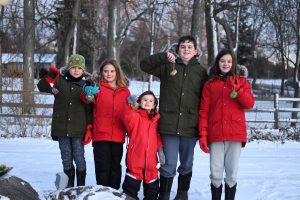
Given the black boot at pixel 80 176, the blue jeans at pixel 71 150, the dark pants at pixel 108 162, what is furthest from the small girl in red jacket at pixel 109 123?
the black boot at pixel 80 176

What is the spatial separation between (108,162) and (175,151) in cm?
80

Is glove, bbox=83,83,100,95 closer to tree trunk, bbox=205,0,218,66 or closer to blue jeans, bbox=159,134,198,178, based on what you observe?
blue jeans, bbox=159,134,198,178

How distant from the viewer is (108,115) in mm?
4801

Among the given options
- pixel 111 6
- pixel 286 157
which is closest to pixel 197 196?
pixel 286 157

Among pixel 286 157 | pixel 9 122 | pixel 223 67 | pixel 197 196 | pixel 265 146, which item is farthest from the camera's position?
pixel 9 122

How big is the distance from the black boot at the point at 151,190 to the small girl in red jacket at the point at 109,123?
0.37 meters

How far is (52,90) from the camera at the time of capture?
4.90 metres

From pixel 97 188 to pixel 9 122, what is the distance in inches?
309

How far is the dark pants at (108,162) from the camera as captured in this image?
4.82 metres

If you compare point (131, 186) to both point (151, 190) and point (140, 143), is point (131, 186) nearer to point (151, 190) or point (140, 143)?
point (151, 190)

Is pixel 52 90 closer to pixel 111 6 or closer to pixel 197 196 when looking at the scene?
pixel 197 196

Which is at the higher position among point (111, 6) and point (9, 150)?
point (111, 6)

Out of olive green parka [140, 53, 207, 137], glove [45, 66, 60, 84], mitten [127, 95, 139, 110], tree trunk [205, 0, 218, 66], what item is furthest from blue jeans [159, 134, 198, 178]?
tree trunk [205, 0, 218, 66]

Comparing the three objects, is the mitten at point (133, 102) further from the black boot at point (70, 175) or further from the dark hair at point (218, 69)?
the black boot at point (70, 175)
